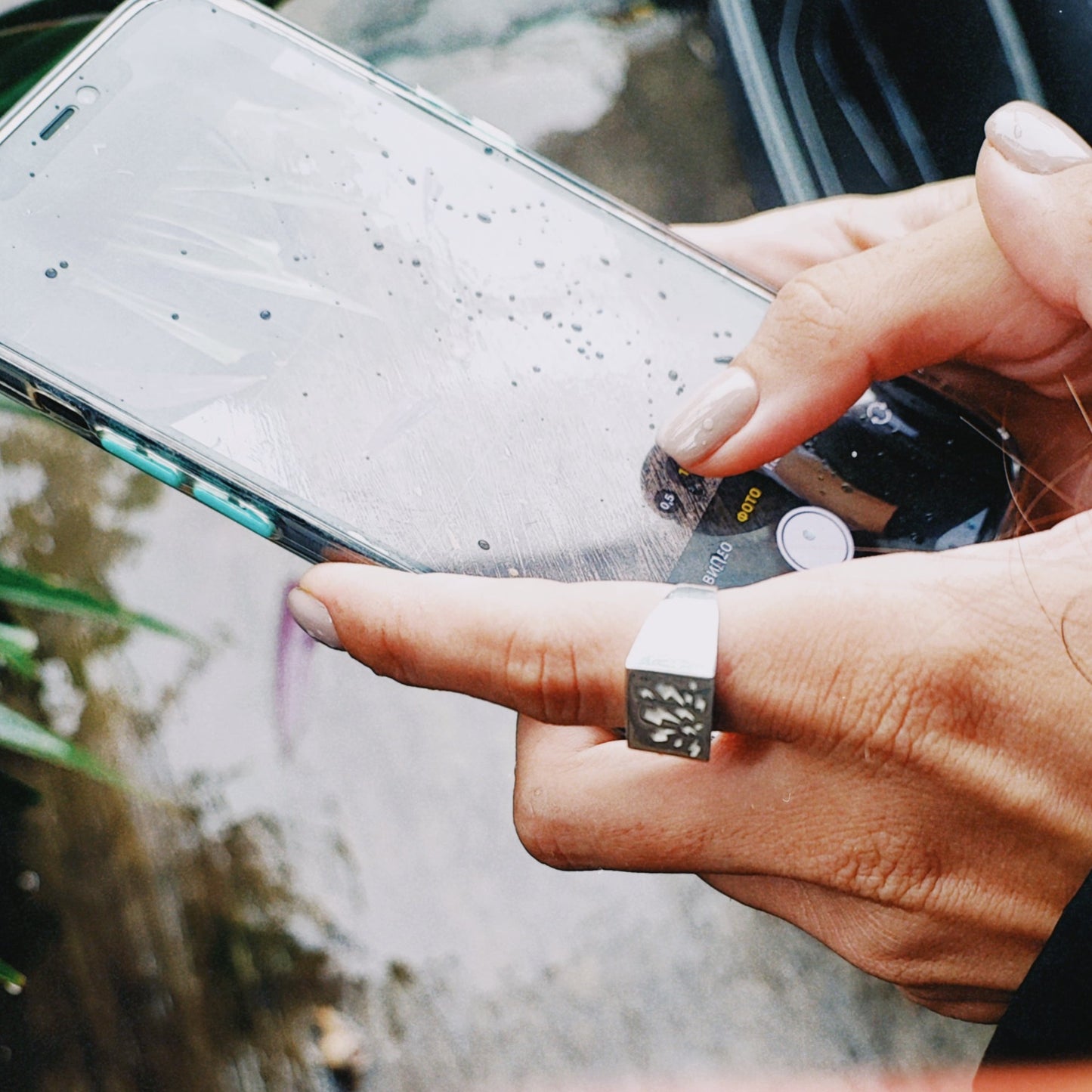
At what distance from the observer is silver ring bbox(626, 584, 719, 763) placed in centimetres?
52

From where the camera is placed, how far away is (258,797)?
1.05 meters

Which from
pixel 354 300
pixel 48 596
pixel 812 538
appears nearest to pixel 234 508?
pixel 354 300

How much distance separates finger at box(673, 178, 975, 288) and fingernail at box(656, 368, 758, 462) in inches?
8.7

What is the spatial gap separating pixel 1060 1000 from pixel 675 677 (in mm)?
281

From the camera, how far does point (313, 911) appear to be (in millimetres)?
1014

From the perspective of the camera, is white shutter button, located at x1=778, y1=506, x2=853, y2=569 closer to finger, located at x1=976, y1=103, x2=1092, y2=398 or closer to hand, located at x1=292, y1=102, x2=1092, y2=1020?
hand, located at x1=292, y1=102, x2=1092, y2=1020

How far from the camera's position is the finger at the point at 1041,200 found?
1.94 feet

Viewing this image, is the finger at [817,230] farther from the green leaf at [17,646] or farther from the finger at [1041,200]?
the green leaf at [17,646]

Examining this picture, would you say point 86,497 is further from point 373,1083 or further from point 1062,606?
point 1062,606

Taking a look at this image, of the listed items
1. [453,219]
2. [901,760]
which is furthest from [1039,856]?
[453,219]

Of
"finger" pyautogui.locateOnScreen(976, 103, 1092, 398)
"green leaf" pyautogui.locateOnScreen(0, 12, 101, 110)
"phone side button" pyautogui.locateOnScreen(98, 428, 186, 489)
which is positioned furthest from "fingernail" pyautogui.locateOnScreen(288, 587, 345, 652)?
"green leaf" pyautogui.locateOnScreen(0, 12, 101, 110)

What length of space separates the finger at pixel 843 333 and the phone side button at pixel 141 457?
35cm

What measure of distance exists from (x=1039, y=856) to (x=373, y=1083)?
0.70m

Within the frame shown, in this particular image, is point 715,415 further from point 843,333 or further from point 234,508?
point 234,508
